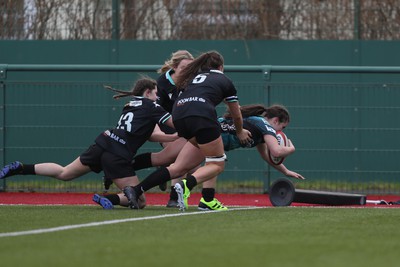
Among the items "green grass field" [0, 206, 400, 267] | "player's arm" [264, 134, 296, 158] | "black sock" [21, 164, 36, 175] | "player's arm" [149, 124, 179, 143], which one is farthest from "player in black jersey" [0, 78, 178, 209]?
"player's arm" [264, 134, 296, 158]

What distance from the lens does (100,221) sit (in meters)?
7.64

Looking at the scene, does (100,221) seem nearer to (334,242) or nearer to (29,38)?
(334,242)

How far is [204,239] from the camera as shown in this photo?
6273 millimetres

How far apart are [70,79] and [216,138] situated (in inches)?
264

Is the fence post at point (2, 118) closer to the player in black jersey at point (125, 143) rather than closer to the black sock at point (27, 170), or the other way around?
the black sock at point (27, 170)

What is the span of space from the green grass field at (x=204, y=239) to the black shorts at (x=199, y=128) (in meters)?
0.70

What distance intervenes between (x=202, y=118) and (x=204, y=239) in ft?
8.69

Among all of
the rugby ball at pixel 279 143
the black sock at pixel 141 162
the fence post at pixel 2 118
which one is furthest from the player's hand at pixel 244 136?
the fence post at pixel 2 118

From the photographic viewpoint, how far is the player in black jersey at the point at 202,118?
8828mm

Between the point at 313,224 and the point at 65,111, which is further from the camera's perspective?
the point at 65,111

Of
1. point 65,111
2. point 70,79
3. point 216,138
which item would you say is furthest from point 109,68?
point 216,138

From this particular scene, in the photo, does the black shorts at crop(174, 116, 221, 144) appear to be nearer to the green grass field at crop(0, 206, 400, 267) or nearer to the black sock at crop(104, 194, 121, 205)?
the green grass field at crop(0, 206, 400, 267)

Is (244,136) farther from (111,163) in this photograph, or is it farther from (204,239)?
(204,239)

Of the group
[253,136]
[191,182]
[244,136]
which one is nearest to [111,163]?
[191,182]
